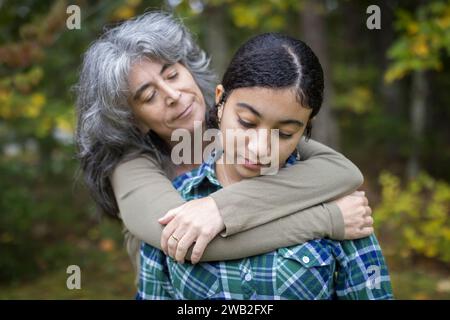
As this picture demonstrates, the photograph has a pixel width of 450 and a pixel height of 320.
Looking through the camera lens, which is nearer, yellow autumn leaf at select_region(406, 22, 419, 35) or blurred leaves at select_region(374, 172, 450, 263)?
yellow autumn leaf at select_region(406, 22, 419, 35)

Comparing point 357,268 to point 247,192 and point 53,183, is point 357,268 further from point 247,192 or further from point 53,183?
point 53,183

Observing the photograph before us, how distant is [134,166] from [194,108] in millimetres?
344

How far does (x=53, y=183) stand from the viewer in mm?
6652

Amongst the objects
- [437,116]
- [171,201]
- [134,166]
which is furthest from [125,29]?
[437,116]

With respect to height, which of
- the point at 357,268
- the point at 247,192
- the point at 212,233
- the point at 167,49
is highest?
the point at 167,49

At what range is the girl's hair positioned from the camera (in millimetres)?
Result: 1553

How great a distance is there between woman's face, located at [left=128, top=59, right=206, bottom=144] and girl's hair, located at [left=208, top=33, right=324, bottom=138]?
0.48 meters

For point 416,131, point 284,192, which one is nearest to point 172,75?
point 284,192

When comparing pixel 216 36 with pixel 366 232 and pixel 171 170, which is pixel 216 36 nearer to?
pixel 171 170

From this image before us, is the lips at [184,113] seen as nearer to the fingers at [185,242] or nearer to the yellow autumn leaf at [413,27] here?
the fingers at [185,242]

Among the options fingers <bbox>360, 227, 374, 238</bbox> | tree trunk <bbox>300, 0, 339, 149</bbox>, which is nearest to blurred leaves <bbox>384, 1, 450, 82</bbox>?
tree trunk <bbox>300, 0, 339, 149</bbox>

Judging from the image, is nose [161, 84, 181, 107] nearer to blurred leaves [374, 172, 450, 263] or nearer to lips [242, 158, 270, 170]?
lips [242, 158, 270, 170]

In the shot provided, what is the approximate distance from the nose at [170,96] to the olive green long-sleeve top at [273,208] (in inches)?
14.3

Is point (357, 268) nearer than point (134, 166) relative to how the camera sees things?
Yes
